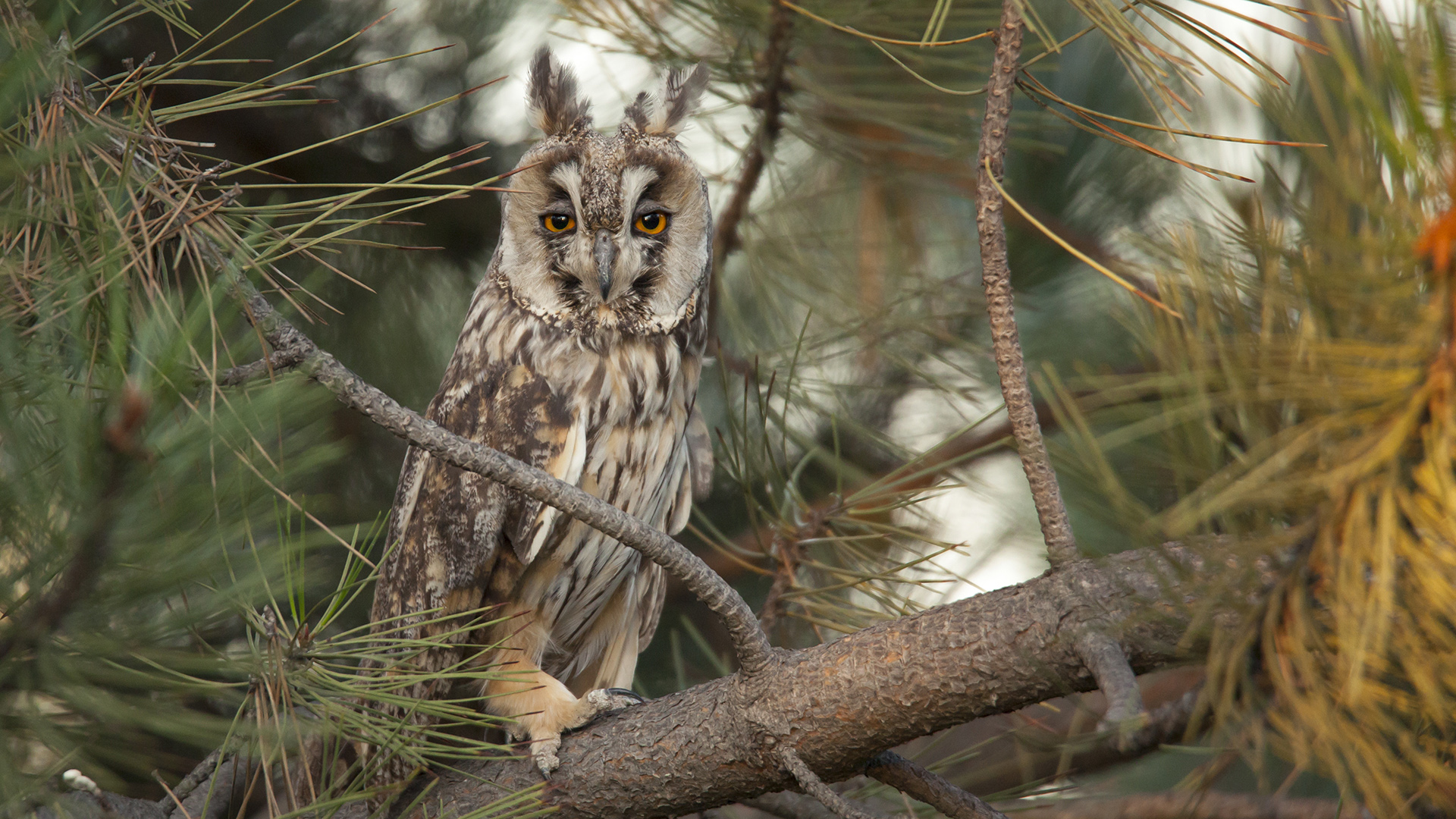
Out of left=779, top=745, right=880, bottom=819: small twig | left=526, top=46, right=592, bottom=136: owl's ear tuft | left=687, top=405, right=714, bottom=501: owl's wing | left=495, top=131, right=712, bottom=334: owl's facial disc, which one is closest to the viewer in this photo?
left=779, top=745, right=880, bottom=819: small twig

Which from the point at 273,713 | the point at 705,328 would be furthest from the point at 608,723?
the point at 705,328

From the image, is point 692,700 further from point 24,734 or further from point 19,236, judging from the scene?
point 19,236

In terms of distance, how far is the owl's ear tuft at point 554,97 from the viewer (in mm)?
1608

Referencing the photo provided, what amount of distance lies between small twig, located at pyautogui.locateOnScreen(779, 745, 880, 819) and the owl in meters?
0.43

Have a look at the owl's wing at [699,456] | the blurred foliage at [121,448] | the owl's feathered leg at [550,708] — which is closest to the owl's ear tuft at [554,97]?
the owl's wing at [699,456]

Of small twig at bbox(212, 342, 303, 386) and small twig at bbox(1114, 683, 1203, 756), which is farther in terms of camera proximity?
small twig at bbox(212, 342, 303, 386)

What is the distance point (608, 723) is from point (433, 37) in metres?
1.45

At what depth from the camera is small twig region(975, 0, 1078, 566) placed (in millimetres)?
802

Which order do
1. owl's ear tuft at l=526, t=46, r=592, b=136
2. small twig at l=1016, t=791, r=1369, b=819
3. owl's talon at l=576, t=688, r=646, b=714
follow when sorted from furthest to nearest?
owl's ear tuft at l=526, t=46, r=592, b=136, owl's talon at l=576, t=688, r=646, b=714, small twig at l=1016, t=791, r=1369, b=819

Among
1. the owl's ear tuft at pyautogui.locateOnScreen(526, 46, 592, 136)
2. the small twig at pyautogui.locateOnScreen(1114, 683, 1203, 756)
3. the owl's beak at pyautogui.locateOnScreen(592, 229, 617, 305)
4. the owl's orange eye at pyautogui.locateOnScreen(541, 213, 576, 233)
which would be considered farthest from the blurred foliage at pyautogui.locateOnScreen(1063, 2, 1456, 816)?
the owl's ear tuft at pyautogui.locateOnScreen(526, 46, 592, 136)

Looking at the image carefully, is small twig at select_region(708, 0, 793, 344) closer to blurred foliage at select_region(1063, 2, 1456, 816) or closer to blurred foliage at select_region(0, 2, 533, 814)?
blurred foliage at select_region(0, 2, 533, 814)

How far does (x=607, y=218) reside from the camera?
1494 mm

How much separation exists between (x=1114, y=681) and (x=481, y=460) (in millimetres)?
530

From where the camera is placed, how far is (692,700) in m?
1.18
